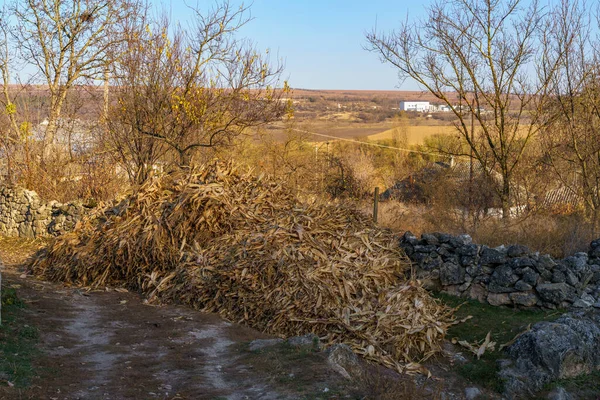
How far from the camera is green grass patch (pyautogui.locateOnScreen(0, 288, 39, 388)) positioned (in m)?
5.95

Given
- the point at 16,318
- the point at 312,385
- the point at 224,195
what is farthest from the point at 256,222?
the point at 312,385

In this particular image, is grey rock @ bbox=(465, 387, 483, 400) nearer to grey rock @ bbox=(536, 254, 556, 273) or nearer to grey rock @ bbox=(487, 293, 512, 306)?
grey rock @ bbox=(487, 293, 512, 306)

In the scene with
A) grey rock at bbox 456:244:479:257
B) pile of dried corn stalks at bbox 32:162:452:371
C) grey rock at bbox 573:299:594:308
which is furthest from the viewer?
grey rock at bbox 456:244:479:257

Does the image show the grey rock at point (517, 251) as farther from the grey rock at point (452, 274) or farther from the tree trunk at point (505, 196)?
the tree trunk at point (505, 196)

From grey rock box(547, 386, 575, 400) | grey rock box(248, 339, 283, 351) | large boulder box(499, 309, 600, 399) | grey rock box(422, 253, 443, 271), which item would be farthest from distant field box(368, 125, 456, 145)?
grey rock box(248, 339, 283, 351)

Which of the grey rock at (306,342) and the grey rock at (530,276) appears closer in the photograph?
the grey rock at (306,342)

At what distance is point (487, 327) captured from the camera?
9.48 m

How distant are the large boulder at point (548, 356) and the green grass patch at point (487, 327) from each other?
189 mm

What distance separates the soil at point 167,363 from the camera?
5883mm

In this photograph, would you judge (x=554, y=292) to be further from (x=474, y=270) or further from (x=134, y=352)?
(x=134, y=352)

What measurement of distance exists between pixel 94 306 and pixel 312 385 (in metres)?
4.60

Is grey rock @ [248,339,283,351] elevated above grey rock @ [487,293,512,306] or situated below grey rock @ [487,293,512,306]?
above

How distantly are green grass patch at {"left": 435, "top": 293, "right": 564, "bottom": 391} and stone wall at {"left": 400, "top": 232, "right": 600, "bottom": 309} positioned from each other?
19 centimetres

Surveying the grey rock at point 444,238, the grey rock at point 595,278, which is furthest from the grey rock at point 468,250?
the grey rock at point 595,278
